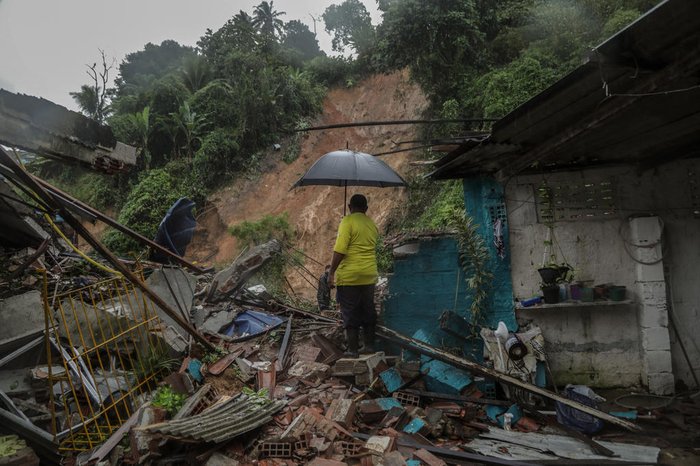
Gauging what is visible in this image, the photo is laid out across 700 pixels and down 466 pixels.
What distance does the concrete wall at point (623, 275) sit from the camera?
5590 millimetres

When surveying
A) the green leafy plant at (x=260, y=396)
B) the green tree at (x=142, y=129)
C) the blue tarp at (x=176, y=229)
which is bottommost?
the green leafy plant at (x=260, y=396)

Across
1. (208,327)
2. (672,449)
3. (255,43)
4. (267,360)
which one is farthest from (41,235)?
(255,43)

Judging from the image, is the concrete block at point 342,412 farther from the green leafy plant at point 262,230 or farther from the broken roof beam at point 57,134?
the green leafy plant at point 262,230

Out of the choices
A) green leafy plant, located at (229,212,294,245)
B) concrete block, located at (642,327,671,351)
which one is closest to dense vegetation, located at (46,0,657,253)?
green leafy plant, located at (229,212,294,245)

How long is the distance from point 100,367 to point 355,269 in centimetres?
320

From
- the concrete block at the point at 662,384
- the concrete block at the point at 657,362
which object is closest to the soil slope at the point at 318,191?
the concrete block at the point at 657,362

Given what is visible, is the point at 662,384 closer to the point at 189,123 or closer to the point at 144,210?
the point at 144,210

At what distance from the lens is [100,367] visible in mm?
5199

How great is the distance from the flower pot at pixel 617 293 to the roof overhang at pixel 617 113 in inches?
63.1

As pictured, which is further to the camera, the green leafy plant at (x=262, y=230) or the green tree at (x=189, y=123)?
the green tree at (x=189, y=123)

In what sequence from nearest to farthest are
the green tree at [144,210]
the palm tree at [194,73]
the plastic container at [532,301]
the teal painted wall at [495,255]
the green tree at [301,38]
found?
the plastic container at [532,301] < the teal painted wall at [495,255] < the green tree at [144,210] < the palm tree at [194,73] < the green tree at [301,38]

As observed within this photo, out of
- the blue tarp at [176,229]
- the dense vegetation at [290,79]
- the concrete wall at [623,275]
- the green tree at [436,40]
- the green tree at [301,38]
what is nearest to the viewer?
the concrete wall at [623,275]

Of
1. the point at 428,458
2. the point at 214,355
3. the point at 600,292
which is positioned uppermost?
the point at 600,292

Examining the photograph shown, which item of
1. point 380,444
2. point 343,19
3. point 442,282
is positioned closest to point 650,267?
point 442,282
